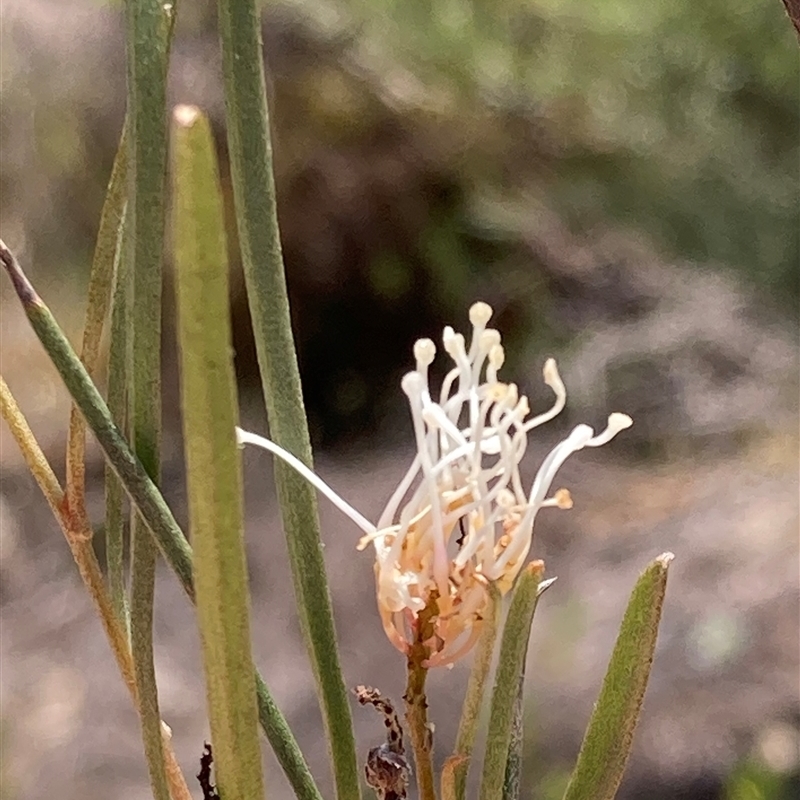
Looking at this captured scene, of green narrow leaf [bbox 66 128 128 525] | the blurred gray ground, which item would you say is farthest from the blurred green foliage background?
green narrow leaf [bbox 66 128 128 525]

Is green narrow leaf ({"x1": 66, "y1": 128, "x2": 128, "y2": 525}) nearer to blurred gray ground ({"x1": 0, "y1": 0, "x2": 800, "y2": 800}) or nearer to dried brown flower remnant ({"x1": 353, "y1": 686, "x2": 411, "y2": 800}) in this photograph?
dried brown flower remnant ({"x1": 353, "y1": 686, "x2": 411, "y2": 800})

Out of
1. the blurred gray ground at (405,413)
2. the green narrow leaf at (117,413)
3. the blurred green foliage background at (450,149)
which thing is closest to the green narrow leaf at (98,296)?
the green narrow leaf at (117,413)

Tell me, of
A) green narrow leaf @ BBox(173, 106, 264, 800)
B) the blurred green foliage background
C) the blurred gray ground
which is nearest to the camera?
green narrow leaf @ BBox(173, 106, 264, 800)

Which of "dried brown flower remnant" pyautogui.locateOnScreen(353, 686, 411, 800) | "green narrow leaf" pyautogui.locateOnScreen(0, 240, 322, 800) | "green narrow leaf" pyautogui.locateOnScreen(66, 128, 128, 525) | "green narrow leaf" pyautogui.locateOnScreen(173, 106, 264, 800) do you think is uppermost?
"green narrow leaf" pyautogui.locateOnScreen(66, 128, 128, 525)

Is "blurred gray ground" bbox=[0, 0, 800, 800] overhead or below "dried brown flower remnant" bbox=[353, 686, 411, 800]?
overhead

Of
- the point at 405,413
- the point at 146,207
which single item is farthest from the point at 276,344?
the point at 405,413

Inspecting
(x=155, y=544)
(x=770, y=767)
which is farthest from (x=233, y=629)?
(x=770, y=767)

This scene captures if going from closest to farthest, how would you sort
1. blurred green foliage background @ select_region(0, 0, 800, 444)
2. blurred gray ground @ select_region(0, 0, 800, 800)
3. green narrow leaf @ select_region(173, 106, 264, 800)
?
green narrow leaf @ select_region(173, 106, 264, 800) < blurred gray ground @ select_region(0, 0, 800, 800) < blurred green foliage background @ select_region(0, 0, 800, 444)

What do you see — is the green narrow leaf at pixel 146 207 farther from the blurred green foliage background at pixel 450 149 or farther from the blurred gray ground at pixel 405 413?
the blurred green foliage background at pixel 450 149

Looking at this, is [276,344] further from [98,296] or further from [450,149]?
[450,149]
